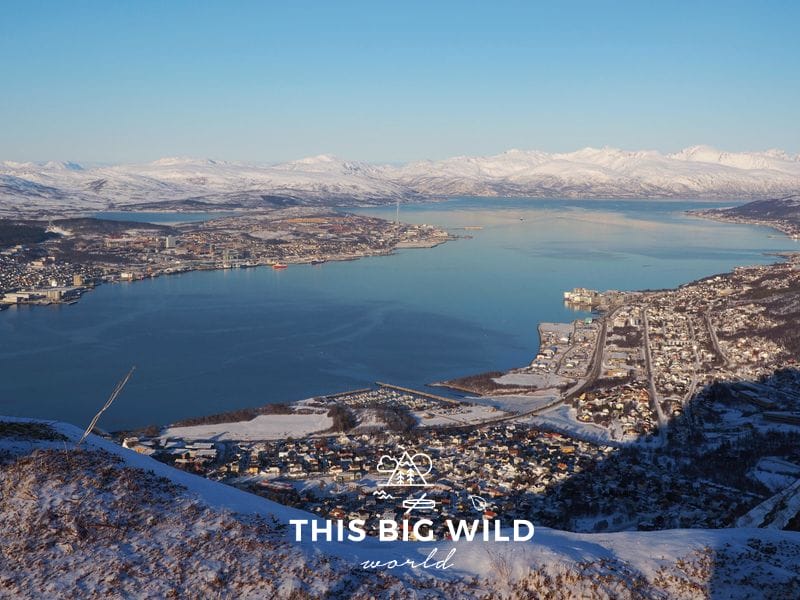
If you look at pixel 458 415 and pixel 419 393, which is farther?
pixel 419 393

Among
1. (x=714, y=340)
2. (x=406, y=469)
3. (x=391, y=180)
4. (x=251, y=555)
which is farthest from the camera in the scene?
(x=391, y=180)

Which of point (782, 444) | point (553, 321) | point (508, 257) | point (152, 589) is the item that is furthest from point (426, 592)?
point (508, 257)

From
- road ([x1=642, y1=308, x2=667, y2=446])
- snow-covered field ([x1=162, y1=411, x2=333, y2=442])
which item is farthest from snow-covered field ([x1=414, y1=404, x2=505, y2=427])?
road ([x1=642, y1=308, x2=667, y2=446])

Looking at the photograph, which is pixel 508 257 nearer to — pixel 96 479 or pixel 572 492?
pixel 572 492

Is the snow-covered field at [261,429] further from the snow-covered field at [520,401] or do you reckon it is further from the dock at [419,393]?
the snow-covered field at [520,401]

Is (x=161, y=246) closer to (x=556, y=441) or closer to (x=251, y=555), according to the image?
(x=556, y=441)

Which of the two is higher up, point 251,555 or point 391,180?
point 391,180

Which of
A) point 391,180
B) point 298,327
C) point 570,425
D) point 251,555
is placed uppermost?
point 391,180

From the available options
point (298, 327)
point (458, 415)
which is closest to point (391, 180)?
point (298, 327)
